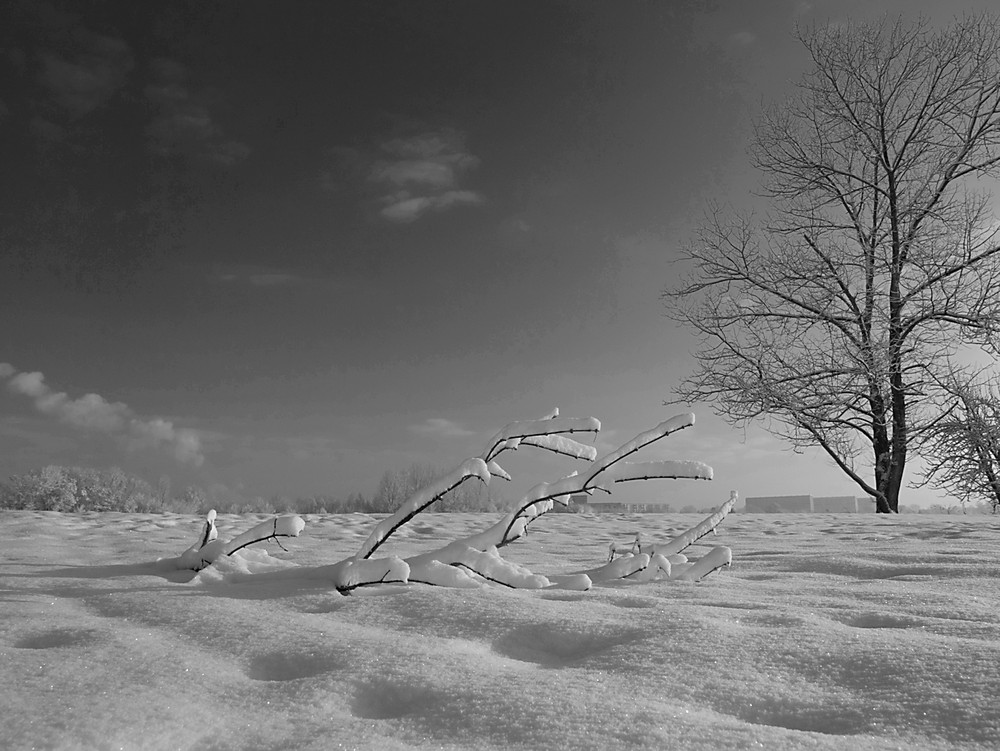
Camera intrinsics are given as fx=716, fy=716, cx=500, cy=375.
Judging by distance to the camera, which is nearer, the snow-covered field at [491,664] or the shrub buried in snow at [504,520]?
the snow-covered field at [491,664]

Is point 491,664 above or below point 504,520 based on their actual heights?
below

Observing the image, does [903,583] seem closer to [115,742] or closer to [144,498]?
[115,742]

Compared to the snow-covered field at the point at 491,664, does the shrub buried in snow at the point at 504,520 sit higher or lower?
higher

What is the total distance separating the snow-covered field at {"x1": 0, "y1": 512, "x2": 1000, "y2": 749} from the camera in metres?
0.84

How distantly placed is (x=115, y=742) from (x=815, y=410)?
37.0ft

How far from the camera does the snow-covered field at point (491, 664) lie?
84cm

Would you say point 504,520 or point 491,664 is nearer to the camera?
point 491,664

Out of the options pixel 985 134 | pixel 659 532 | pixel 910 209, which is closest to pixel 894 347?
pixel 910 209

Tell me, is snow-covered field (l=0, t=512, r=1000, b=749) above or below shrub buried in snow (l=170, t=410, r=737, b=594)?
below

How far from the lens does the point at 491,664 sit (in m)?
1.14

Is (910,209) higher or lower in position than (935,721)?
higher

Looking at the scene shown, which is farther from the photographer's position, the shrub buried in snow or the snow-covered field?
the shrub buried in snow

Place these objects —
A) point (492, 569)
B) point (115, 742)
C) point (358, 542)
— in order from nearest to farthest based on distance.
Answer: point (115, 742)
point (492, 569)
point (358, 542)

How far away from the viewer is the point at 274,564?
221 cm
